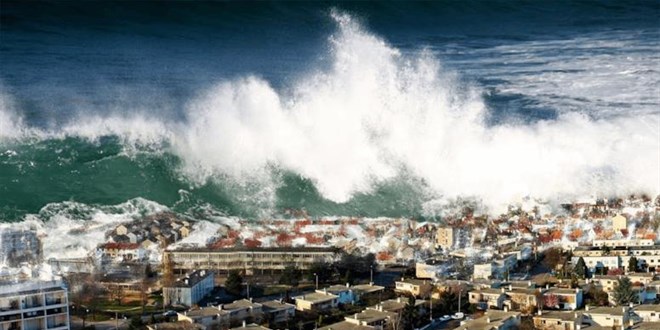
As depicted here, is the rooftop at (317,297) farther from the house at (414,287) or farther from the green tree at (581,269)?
the green tree at (581,269)

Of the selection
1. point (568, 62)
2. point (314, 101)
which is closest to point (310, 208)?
point (314, 101)

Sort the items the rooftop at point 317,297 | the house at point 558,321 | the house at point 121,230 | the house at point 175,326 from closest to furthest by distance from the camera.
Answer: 1. the house at point 175,326
2. the house at point 558,321
3. the rooftop at point 317,297
4. the house at point 121,230

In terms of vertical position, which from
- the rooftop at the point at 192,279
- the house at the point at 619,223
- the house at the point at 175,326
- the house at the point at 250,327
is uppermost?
the house at the point at 619,223

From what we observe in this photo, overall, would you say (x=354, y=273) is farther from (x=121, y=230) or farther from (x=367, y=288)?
(x=121, y=230)

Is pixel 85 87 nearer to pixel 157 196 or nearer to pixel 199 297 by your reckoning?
pixel 157 196

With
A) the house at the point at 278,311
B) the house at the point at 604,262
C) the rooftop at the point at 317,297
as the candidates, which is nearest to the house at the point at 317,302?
the rooftop at the point at 317,297

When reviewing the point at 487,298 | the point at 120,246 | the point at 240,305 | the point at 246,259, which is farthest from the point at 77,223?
the point at 487,298

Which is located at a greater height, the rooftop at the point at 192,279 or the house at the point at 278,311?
the rooftop at the point at 192,279
